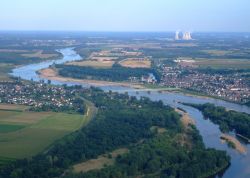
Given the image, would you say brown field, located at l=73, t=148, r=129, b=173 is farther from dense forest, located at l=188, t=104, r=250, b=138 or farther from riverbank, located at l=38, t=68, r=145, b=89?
riverbank, located at l=38, t=68, r=145, b=89

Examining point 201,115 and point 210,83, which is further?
point 210,83

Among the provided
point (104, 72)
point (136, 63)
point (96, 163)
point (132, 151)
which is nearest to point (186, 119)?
point (132, 151)

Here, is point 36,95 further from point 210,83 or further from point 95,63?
point 95,63

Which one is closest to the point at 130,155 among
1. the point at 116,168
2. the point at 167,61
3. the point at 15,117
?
the point at 116,168

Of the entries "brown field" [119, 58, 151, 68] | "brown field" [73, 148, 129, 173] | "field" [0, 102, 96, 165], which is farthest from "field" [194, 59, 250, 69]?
"brown field" [73, 148, 129, 173]

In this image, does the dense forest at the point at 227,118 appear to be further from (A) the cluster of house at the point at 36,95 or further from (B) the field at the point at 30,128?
(A) the cluster of house at the point at 36,95

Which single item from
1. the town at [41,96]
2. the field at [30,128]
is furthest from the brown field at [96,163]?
the town at [41,96]
